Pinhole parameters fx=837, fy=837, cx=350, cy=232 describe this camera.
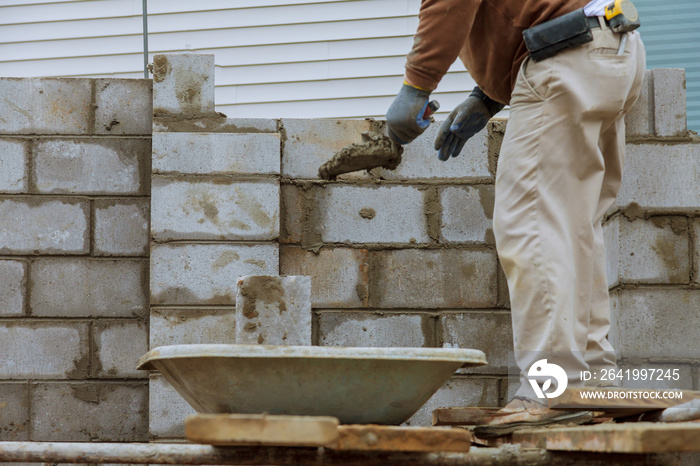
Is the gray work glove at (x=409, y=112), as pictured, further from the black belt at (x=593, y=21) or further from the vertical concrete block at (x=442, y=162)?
the vertical concrete block at (x=442, y=162)

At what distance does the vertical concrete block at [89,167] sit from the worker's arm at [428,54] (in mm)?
1742

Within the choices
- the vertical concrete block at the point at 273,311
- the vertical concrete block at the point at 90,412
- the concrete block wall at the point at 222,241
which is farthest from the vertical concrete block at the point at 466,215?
the vertical concrete block at the point at 90,412

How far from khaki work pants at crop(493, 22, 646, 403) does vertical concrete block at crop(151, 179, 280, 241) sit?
1.35m

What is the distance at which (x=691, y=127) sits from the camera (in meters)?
4.30

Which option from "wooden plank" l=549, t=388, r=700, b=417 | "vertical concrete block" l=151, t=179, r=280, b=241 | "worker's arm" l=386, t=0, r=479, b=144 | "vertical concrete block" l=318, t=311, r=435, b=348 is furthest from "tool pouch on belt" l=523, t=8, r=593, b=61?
"vertical concrete block" l=318, t=311, r=435, b=348

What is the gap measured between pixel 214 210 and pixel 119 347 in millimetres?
863

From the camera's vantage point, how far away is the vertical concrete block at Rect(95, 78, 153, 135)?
408cm

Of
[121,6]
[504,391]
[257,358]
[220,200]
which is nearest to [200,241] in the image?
[220,200]

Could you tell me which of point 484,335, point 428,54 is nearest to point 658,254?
point 484,335

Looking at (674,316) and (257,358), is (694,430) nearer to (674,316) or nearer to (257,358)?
(257,358)

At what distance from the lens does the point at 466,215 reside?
12.8ft

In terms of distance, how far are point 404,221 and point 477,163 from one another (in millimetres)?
444

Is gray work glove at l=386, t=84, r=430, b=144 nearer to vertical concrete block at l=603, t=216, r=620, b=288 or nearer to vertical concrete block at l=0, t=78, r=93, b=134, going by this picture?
vertical concrete block at l=603, t=216, r=620, b=288

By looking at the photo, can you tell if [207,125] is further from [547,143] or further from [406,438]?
[406,438]
